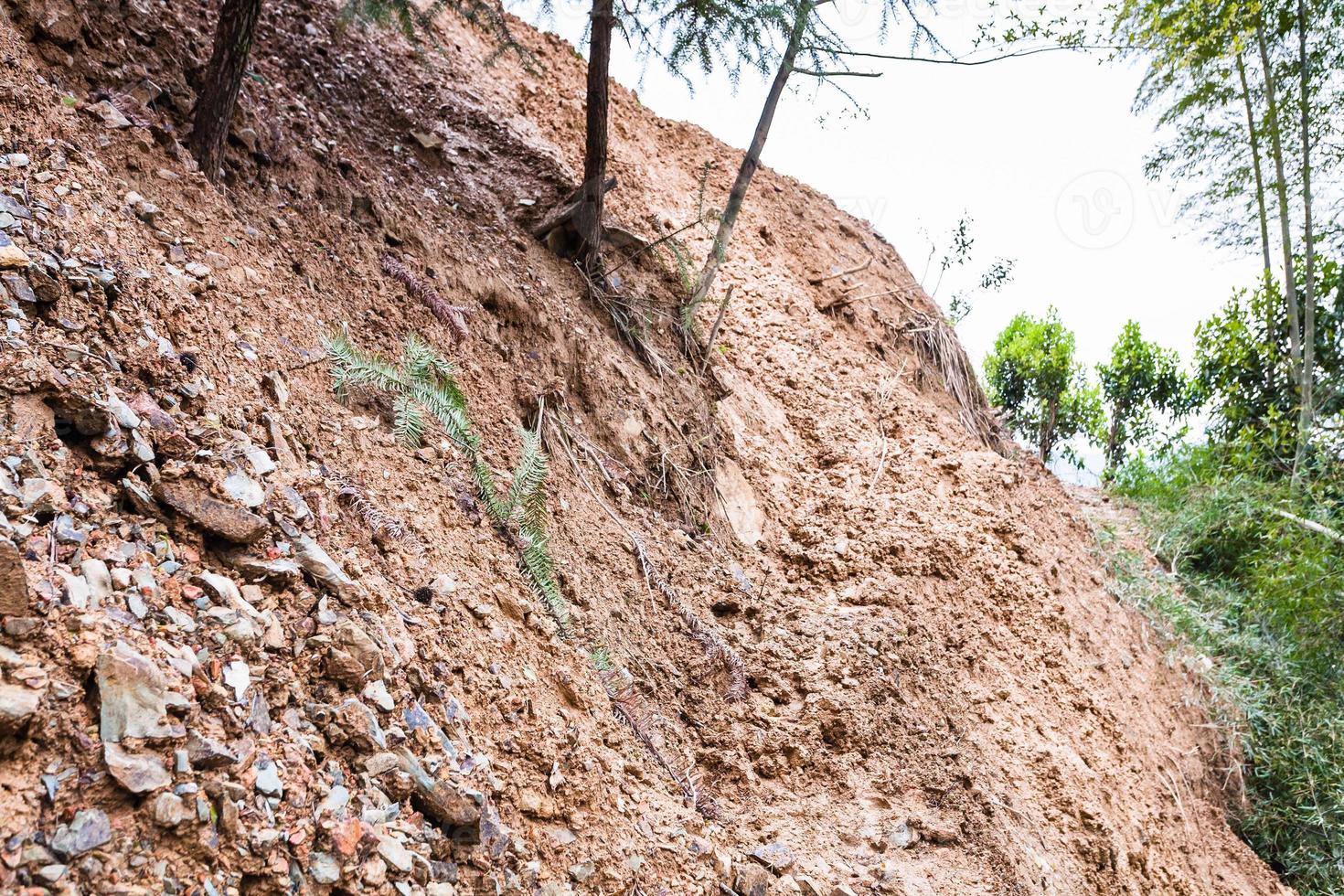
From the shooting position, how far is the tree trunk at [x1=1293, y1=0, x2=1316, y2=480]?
10.2m

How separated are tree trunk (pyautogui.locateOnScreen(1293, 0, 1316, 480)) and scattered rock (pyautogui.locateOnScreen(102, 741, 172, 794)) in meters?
11.3

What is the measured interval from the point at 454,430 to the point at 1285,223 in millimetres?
11245

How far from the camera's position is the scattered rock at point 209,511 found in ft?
7.91

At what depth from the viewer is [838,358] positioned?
7621 millimetres

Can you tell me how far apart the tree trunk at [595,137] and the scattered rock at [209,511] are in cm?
367

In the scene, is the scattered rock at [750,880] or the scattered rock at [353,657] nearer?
the scattered rock at [353,657]

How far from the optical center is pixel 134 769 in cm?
179

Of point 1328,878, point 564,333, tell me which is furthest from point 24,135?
point 1328,878

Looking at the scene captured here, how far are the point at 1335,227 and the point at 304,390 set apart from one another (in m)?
12.6

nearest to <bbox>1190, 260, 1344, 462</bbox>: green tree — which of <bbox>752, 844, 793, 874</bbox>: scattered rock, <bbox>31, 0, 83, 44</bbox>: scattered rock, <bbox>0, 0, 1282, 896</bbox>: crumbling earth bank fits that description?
<bbox>0, 0, 1282, 896</bbox>: crumbling earth bank

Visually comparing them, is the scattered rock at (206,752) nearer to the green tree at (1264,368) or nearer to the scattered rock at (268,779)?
the scattered rock at (268,779)

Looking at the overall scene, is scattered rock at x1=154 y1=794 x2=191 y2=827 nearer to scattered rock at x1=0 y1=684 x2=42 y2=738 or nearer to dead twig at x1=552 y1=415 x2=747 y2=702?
scattered rock at x1=0 y1=684 x2=42 y2=738

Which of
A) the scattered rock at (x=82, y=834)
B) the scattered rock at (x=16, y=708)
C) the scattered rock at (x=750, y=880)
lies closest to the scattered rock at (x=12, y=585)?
the scattered rock at (x=16, y=708)

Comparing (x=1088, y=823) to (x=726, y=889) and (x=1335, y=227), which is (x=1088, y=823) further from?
(x=1335, y=227)
